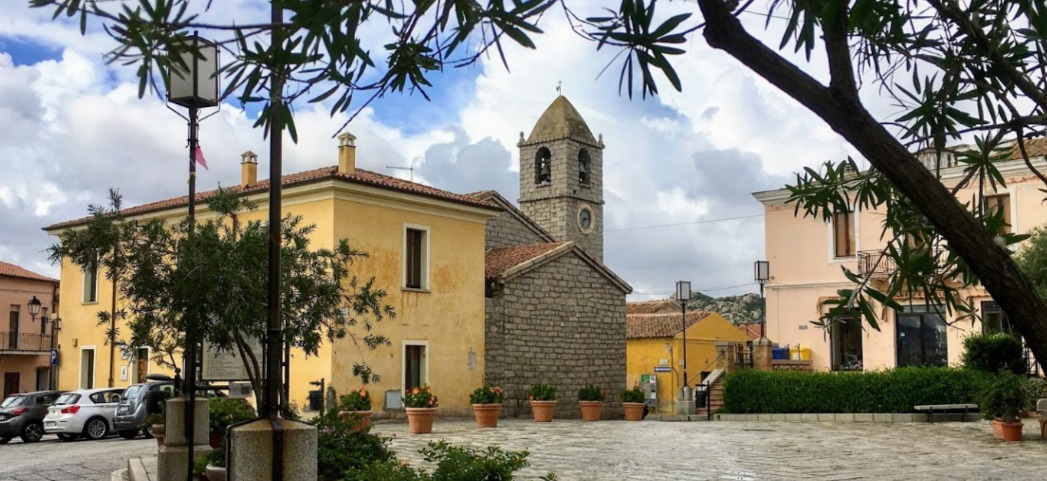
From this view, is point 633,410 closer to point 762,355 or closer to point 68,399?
point 762,355

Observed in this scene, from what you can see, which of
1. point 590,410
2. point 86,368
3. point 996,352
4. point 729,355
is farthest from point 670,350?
point 86,368

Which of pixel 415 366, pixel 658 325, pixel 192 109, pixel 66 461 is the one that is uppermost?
pixel 192 109

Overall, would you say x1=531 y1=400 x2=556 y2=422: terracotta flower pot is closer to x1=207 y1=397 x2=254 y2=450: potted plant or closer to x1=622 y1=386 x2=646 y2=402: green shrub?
x1=622 y1=386 x2=646 y2=402: green shrub

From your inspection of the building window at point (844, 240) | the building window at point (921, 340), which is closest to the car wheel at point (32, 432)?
the building window at point (844, 240)

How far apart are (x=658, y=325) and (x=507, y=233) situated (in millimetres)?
16969

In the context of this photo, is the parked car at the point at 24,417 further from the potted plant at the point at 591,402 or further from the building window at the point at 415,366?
the potted plant at the point at 591,402

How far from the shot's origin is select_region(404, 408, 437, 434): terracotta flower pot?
1844cm

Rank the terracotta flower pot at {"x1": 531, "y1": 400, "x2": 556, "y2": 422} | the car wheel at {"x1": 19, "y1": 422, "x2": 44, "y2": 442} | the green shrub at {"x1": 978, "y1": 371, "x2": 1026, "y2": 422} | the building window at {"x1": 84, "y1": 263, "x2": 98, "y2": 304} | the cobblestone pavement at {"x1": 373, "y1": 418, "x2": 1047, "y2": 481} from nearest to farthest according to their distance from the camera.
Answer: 1. the cobblestone pavement at {"x1": 373, "y1": 418, "x2": 1047, "y2": 481}
2. the green shrub at {"x1": 978, "y1": 371, "x2": 1026, "y2": 422}
3. the terracotta flower pot at {"x1": 531, "y1": 400, "x2": 556, "y2": 422}
4. the car wheel at {"x1": 19, "y1": 422, "x2": 44, "y2": 442}
5. the building window at {"x1": 84, "y1": 263, "x2": 98, "y2": 304}

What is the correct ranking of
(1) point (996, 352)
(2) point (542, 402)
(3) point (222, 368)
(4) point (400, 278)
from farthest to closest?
(4) point (400, 278), (2) point (542, 402), (1) point (996, 352), (3) point (222, 368)

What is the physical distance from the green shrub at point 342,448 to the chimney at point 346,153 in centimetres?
1652

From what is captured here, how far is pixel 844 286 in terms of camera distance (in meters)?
26.6

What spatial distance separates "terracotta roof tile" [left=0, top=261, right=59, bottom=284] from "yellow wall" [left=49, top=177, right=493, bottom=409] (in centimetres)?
2355

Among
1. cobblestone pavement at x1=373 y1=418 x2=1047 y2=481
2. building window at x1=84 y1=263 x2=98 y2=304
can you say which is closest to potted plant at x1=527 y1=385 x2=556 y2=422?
cobblestone pavement at x1=373 y1=418 x2=1047 y2=481

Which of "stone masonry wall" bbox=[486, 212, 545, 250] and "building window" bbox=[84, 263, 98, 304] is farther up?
"stone masonry wall" bbox=[486, 212, 545, 250]
